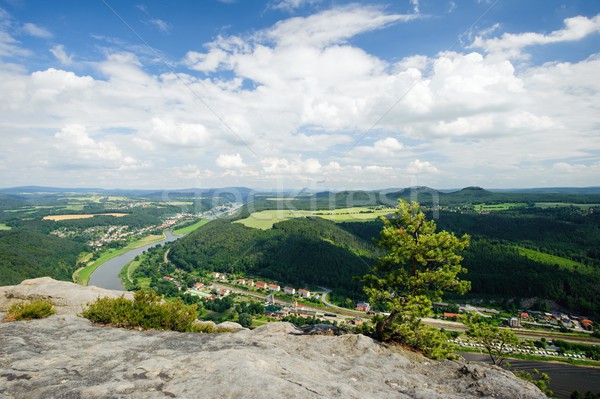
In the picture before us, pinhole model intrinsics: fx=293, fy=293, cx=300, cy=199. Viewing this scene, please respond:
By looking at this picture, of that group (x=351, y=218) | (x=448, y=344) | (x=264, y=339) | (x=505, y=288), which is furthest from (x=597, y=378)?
(x=351, y=218)

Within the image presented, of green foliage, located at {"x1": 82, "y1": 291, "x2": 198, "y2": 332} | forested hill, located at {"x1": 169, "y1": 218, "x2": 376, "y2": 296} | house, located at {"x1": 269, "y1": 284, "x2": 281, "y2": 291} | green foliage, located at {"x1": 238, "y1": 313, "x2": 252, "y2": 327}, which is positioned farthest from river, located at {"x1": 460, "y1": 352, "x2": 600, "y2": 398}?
house, located at {"x1": 269, "y1": 284, "x2": 281, "y2": 291}

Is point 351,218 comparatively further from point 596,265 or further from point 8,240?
point 8,240

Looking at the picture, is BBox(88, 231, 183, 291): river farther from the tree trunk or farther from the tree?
the tree

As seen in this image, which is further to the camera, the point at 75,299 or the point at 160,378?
the point at 75,299

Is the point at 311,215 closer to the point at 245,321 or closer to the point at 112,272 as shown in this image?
the point at 112,272

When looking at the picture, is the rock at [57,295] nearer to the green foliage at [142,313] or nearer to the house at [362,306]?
the green foliage at [142,313]

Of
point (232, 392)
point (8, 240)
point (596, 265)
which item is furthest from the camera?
point (8, 240)

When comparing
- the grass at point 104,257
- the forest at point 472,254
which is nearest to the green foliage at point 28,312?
the forest at point 472,254
